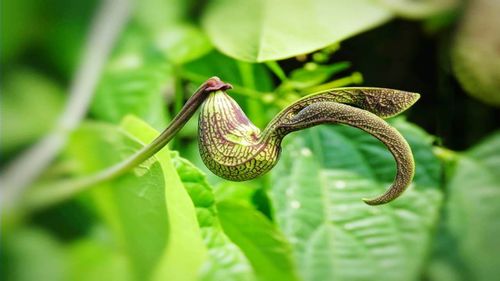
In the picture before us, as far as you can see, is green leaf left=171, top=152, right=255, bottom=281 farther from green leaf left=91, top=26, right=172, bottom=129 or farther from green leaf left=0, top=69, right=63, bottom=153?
green leaf left=0, top=69, right=63, bottom=153

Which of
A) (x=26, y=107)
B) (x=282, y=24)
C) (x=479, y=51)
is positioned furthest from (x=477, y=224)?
(x=26, y=107)

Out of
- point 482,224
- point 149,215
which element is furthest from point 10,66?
point 482,224

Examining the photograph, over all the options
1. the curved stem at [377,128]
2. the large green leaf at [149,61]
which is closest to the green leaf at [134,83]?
the large green leaf at [149,61]

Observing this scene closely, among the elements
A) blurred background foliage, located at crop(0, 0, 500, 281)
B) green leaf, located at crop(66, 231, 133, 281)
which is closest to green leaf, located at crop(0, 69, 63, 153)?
blurred background foliage, located at crop(0, 0, 500, 281)

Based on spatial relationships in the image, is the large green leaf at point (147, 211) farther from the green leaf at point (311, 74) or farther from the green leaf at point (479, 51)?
the green leaf at point (479, 51)

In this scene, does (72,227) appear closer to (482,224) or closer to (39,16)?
(39,16)

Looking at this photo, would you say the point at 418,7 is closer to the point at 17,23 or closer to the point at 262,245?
the point at 262,245
